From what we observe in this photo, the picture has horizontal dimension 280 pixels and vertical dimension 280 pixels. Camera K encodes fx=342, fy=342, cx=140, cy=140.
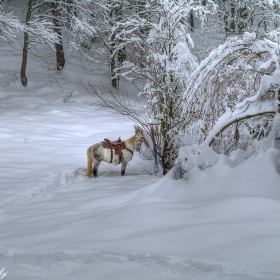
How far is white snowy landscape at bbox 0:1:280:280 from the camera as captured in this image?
2.21 meters

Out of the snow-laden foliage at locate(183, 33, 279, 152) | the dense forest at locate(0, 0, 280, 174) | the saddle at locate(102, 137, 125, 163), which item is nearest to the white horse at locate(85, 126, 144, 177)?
the saddle at locate(102, 137, 125, 163)

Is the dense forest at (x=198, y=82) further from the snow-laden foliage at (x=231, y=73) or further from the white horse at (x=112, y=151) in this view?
the white horse at (x=112, y=151)

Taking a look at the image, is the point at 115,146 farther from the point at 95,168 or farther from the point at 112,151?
the point at 95,168

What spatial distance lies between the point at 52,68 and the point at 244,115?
648 inches

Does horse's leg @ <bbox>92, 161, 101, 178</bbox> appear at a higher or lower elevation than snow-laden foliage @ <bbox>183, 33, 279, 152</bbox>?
lower

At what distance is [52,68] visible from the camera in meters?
19.0

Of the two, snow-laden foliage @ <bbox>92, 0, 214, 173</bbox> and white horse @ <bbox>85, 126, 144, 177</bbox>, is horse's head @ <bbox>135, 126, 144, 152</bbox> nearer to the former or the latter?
white horse @ <bbox>85, 126, 144, 177</bbox>

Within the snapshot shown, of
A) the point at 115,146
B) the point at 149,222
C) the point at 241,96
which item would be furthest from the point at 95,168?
the point at 149,222

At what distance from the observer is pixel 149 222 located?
10.1ft

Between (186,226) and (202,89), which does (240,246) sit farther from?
(202,89)

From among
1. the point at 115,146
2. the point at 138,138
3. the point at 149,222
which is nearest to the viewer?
the point at 149,222

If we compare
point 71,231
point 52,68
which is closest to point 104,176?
point 71,231

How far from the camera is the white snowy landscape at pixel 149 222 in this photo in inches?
86.8

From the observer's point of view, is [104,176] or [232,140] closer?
[232,140]
